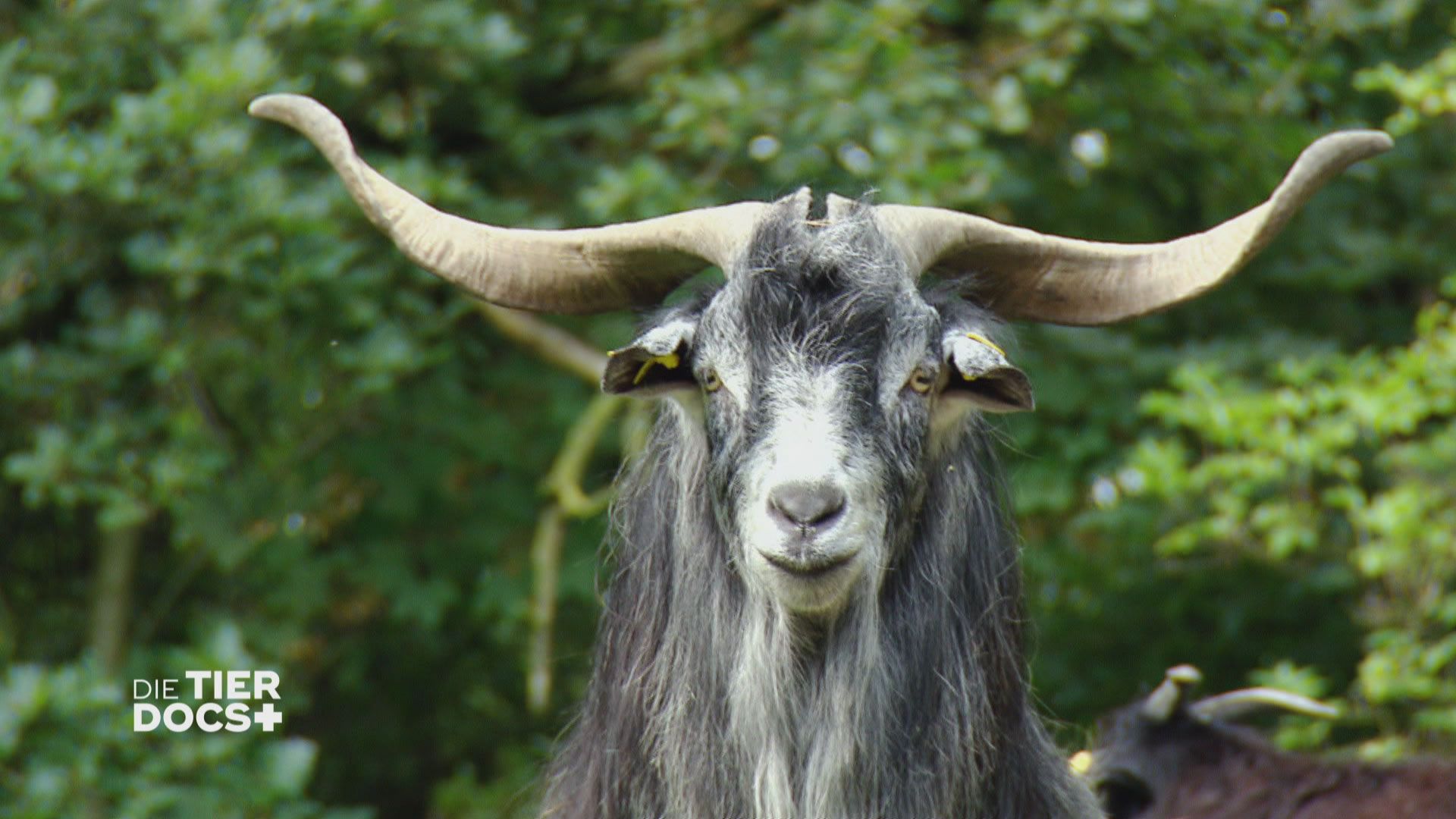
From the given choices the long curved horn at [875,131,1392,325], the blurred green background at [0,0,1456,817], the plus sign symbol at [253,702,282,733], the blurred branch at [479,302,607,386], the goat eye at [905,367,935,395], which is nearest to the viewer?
the goat eye at [905,367,935,395]

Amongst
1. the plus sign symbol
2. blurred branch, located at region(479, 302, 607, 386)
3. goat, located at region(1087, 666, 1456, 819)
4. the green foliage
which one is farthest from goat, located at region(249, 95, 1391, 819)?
blurred branch, located at region(479, 302, 607, 386)

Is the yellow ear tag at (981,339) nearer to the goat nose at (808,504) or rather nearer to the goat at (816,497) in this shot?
the goat at (816,497)

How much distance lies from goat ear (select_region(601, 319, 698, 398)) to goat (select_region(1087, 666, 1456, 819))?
8.54 ft

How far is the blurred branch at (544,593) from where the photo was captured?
8.09m

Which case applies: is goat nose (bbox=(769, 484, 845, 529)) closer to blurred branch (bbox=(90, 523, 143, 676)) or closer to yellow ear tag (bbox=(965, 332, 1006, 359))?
yellow ear tag (bbox=(965, 332, 1006, 359))

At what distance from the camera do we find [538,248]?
4.19 meters

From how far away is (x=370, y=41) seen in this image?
7637 mm

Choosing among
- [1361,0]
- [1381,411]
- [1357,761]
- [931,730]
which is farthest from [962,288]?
→ [1361,0]

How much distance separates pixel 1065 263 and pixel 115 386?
15.0ft

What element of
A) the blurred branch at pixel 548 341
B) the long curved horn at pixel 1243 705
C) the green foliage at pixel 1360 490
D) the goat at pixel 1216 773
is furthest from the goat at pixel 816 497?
the blurred branch at pixel 548 341

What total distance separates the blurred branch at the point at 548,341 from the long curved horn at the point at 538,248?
3.93m

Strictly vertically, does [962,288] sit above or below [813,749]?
above

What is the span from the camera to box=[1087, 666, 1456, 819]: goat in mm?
5848

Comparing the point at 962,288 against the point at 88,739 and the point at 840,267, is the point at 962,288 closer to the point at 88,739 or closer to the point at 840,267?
the point at 840,267
